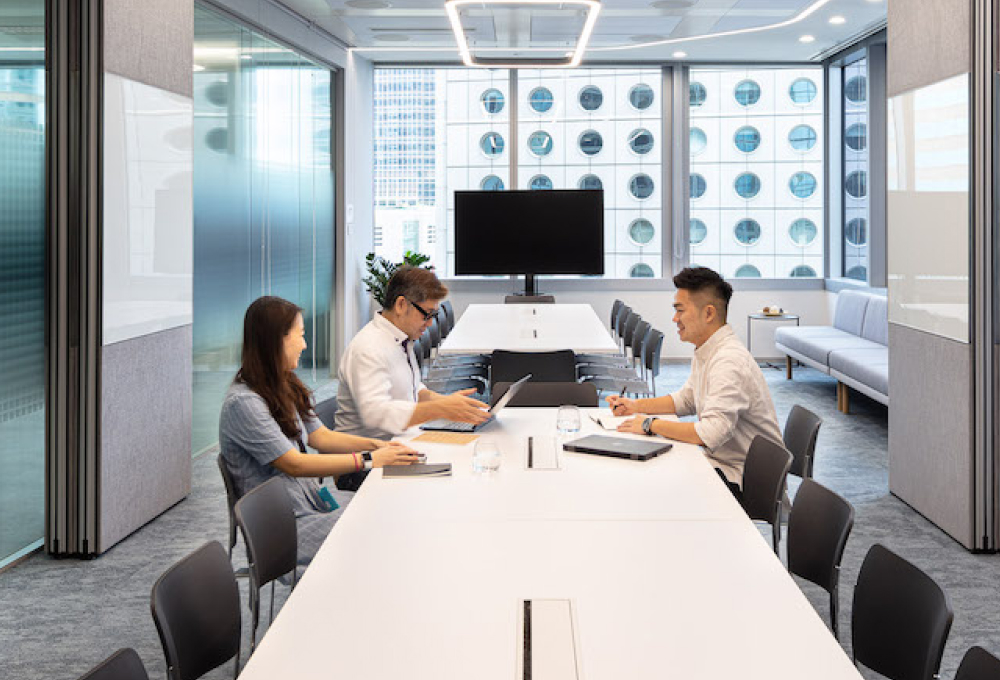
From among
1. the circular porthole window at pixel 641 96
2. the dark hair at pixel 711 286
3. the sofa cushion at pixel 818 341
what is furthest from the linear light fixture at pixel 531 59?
the circular porthole window at pixel 641 96

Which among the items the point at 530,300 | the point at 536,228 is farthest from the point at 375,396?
the point at 536,228

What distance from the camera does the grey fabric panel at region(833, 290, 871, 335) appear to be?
392 inches

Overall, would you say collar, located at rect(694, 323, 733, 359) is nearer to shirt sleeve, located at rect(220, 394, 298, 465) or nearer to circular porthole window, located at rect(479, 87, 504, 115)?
shirt sleeve, located at rect(220, 394, 298, 465)

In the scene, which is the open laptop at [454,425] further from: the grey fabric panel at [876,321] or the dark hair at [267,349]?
the grey fabric panel at [876,321]

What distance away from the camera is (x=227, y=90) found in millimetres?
7062

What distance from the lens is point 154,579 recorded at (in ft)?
14.6

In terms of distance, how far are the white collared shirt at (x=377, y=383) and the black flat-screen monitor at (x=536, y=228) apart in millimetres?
6596

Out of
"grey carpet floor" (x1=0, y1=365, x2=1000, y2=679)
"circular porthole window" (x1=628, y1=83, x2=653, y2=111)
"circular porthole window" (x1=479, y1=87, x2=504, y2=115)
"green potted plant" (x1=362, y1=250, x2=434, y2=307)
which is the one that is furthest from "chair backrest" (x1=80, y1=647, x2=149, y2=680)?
"circular porthole window" (x1=628, y1=83, x2=653, y2=111)

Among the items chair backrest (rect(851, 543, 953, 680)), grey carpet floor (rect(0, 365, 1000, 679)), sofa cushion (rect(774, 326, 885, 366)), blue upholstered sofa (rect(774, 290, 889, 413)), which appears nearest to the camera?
chair backrest (rect(851, 543, 953, 680))

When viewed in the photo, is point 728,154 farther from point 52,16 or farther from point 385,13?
point 52,16

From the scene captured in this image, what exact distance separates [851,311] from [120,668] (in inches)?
376

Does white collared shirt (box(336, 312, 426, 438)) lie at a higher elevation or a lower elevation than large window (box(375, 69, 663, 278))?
lower

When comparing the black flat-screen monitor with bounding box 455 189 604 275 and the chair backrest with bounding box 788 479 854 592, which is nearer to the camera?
the chair backrest with bounding box 788 479 854 592

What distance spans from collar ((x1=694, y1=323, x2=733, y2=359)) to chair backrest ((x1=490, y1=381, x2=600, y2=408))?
84 centimetres
